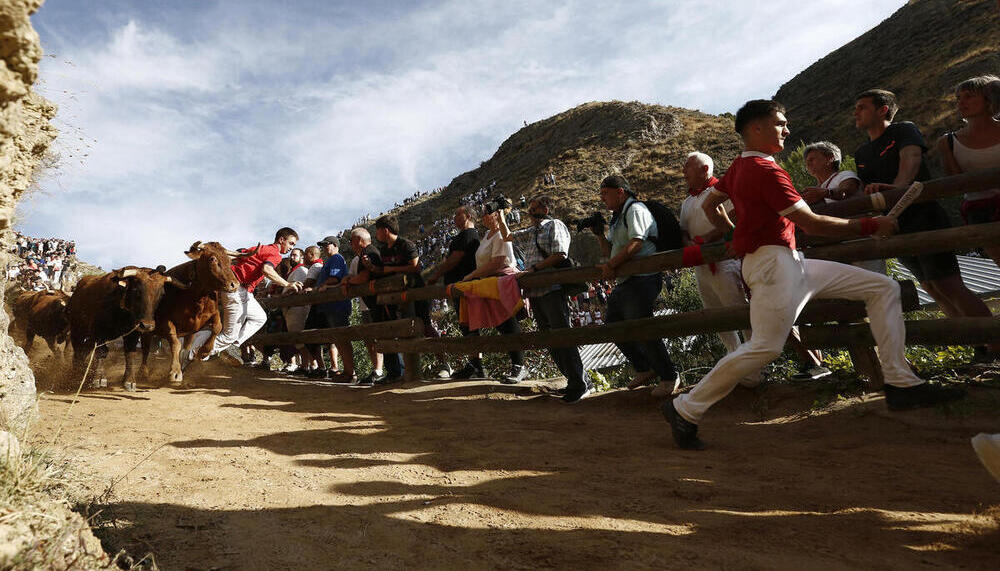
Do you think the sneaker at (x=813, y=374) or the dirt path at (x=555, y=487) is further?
the sneaker at (x=813, y=374)

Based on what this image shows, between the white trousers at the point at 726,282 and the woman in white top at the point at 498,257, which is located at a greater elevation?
the woman in white top at the point at 498,257

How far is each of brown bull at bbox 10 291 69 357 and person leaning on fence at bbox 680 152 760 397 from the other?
30.0 feet

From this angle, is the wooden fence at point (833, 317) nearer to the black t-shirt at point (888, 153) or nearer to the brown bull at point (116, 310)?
the black t-shirt at point (888, 153)

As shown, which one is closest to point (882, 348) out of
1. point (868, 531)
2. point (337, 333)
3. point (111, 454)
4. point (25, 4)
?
point (868, 531)

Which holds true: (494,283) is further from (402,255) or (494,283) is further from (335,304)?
(335,304)

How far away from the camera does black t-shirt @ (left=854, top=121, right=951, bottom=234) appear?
462 cm

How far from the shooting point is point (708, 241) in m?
5.39

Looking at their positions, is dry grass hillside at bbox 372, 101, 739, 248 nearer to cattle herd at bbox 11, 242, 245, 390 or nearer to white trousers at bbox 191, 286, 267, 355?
white trousers at bbox 191, 286, 267, 355

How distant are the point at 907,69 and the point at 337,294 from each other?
1779 inches

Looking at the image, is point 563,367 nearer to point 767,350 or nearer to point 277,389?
point 767,350

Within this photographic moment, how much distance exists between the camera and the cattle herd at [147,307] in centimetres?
789

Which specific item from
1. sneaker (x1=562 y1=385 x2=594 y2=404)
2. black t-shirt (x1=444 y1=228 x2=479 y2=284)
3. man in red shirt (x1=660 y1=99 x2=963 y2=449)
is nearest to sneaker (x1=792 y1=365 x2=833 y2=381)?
man in red shirt (x1=660 y1=99 x2=963 y2=449)

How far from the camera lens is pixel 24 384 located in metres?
3.79

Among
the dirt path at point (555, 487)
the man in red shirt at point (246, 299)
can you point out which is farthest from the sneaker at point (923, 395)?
the man in red shirt at point (246, 299)
